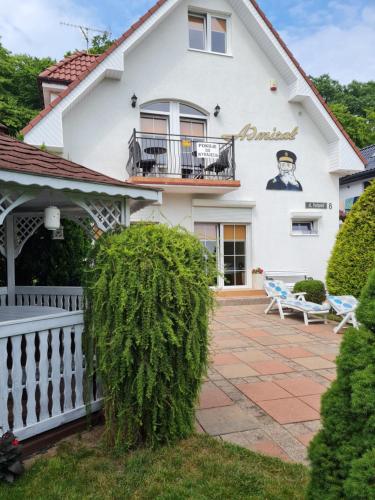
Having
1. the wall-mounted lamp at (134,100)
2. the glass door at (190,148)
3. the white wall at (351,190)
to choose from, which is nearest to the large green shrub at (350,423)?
the glass door at (190,148)

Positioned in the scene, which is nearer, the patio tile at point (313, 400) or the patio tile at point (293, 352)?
the patio tile at point (313, 400)

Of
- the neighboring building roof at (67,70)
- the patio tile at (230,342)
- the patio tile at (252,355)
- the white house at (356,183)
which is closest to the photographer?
the patio tile at (252,355)

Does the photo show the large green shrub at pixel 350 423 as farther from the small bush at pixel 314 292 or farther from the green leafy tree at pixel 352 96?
the green leafy tree at pixel 352 96

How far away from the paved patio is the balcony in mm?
4546

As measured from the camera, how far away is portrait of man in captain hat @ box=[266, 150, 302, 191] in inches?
456

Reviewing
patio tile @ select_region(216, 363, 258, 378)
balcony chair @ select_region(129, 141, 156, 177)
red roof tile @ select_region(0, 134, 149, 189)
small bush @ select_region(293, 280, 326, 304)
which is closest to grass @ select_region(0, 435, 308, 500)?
patio tile @ select_region(216, 363, 258, 378)

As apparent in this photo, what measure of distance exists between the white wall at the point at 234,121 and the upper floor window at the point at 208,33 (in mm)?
317

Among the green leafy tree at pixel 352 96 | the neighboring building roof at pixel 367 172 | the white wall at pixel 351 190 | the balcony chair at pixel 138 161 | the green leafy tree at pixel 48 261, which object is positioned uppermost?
the green leafy tree at pixel 352 96

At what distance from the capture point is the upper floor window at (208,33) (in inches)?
436

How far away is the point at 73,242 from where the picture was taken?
677 centimetres

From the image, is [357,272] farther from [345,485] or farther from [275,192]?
[345,485]

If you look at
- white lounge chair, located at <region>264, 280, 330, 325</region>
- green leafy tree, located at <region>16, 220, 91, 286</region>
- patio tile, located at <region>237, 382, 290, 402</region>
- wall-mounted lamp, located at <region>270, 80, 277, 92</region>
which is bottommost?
patio tile, located at <region>237, 382, 290, 402</region>

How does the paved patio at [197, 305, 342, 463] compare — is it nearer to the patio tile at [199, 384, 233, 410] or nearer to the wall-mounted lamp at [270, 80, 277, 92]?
the patio tile at [199, 384, 233, 410]

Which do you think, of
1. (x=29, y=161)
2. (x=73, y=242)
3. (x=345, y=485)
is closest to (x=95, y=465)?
(x=345, y=485)
